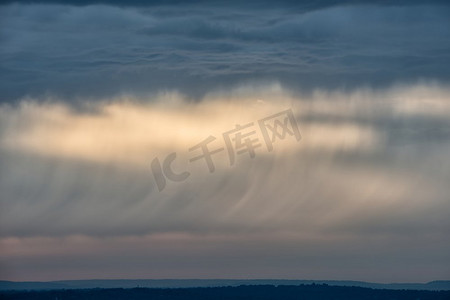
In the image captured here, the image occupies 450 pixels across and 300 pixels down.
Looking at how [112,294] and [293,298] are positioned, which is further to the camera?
[112,294]

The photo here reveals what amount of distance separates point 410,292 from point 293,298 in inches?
1269

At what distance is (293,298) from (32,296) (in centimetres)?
5558

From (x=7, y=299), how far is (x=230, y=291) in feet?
146

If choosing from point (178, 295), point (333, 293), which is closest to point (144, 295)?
point (178, 295)

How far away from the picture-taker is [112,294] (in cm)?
19438

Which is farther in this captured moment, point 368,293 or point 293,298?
point 368,293

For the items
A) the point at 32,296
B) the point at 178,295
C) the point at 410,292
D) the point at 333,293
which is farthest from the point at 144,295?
the point at 410,292

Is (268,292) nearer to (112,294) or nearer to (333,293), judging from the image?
(333,293)

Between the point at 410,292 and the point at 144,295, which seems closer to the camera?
the point at 144,295

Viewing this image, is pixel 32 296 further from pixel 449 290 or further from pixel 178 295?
pixel 449 290

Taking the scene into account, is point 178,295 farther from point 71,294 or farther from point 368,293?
point 368,293

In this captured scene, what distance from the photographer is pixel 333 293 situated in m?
190

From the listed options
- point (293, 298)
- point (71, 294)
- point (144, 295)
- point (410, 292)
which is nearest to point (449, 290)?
point (410, 292)

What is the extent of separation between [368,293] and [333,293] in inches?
378
